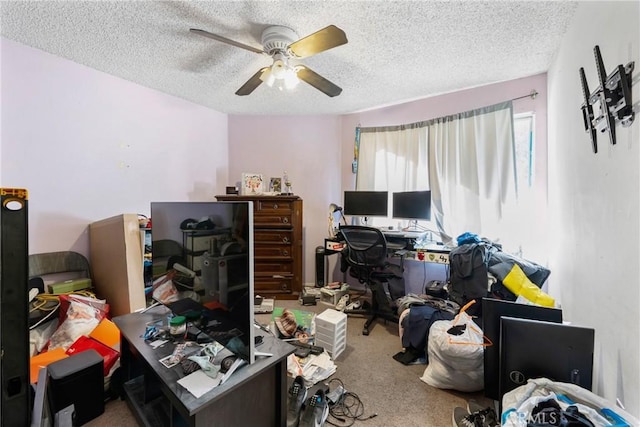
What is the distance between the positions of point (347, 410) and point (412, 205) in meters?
2.13

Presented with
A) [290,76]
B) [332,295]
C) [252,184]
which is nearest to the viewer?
[290,76]

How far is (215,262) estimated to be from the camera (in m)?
1.09

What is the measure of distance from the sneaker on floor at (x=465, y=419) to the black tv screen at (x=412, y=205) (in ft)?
5.89

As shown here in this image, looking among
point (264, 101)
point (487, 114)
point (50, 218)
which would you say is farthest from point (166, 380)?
point (487, 114)

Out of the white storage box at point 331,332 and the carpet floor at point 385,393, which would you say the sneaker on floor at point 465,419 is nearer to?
the carpet floor at point 385,393

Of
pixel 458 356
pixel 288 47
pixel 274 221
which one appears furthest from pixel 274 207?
pixel 458 356

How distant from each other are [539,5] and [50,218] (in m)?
3.98

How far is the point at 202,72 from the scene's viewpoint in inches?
99.9

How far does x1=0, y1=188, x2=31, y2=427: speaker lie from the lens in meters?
0.88

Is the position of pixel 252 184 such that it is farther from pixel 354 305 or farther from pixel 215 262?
pixel 215 262

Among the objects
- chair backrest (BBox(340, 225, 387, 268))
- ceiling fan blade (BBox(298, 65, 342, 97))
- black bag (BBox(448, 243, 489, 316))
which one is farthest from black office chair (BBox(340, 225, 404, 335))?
ceiling fan blade (BBox(298, 65, 342, 97))

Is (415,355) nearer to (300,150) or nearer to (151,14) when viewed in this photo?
(300,150)

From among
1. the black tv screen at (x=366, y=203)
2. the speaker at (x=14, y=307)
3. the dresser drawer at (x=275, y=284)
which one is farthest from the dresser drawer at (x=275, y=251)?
the speaker at (x=14, y=307)

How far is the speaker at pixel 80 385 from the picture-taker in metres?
1.32
